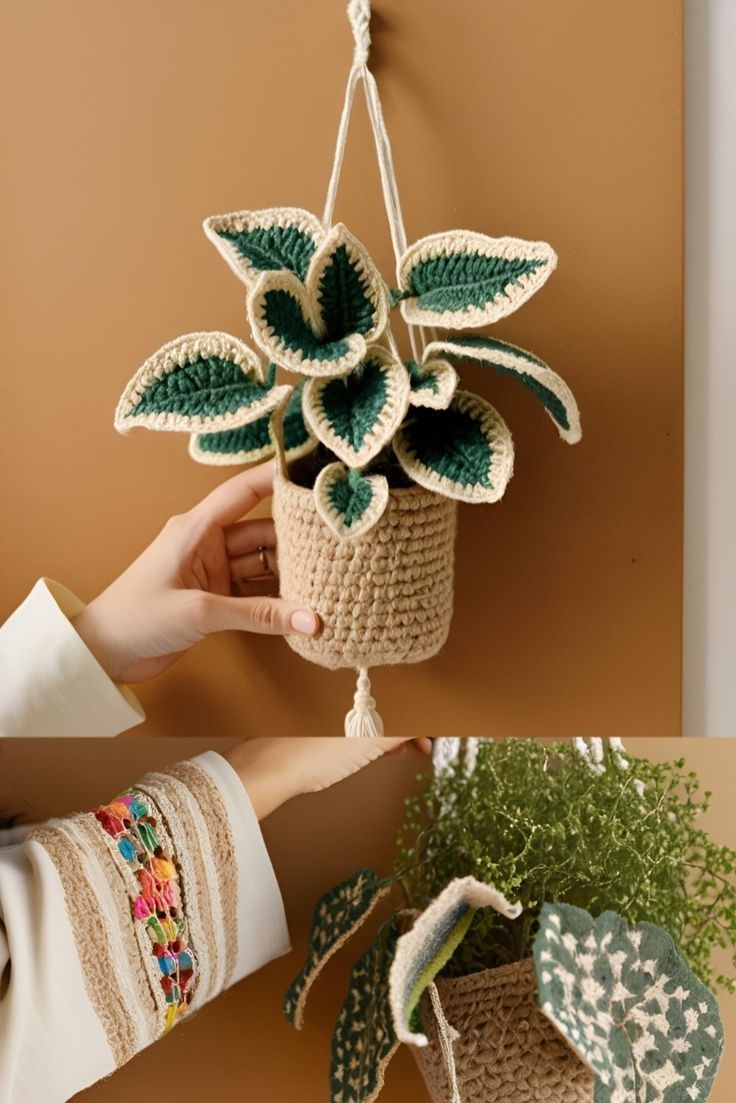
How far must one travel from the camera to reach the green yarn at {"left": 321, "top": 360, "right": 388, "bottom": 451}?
654 mm

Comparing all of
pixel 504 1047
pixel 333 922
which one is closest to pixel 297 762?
pixel 333 922

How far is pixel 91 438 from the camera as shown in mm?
925

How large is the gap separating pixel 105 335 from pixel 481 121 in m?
0.38

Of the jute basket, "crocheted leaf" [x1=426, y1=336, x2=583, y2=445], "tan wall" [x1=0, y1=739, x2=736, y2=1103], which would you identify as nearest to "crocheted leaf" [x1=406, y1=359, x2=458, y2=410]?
"crocheted leaf" [x1=426, y1=336, x2=583, y2=445]

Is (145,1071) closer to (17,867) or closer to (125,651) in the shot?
(17,867)

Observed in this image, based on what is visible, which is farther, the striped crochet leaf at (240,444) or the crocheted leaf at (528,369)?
the striped crochet leaf at (240,444)

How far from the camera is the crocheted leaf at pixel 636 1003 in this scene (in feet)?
1.76

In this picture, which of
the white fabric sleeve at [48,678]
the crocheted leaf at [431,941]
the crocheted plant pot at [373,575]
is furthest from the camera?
the white fabric sleeve at [48,678]

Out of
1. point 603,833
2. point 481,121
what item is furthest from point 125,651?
point 481,121

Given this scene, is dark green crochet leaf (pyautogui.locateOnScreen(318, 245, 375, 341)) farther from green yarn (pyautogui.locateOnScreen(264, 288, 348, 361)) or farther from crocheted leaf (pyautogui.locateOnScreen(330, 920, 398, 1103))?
crocheted leaf (pyautogui.locateOnScreen(330, 920, 398, 1103))

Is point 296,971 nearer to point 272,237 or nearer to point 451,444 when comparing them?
point 451,444

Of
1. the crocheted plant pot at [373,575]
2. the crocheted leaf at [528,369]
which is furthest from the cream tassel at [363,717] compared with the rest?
the crocheted leaf at [528,369]

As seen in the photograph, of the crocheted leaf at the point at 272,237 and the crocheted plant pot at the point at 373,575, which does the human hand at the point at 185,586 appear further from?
the crocheted leaf at the point at 272,237

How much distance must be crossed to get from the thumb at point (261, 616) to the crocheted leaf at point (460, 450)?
0.13 meters
